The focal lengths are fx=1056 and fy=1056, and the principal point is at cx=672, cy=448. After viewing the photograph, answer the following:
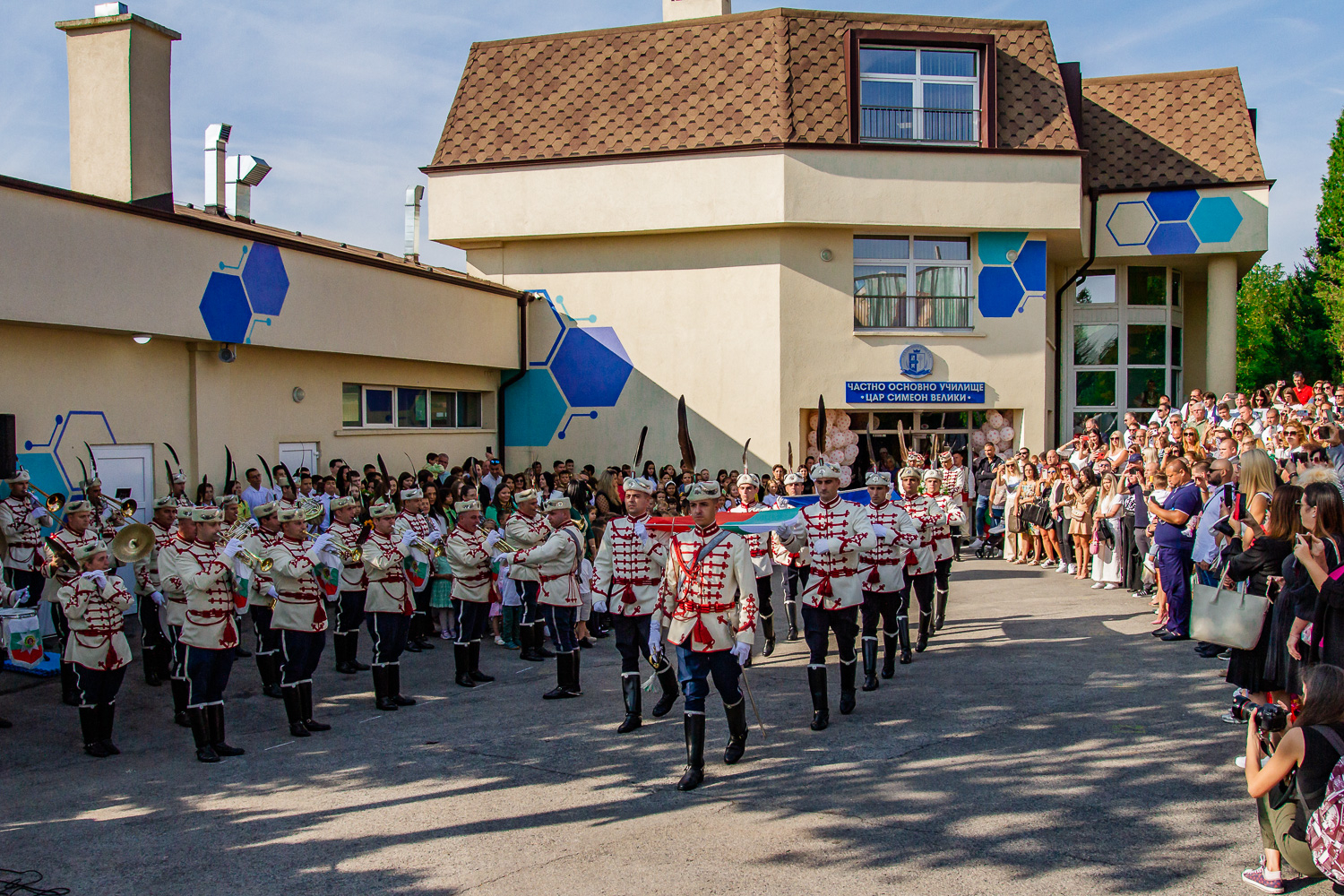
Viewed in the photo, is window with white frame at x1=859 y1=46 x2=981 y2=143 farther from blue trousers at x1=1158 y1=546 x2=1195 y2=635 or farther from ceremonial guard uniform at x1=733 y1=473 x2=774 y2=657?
blue trousers at x1=1158 y1=546 x2=1195 y2=635

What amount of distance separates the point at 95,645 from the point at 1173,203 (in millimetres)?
23194

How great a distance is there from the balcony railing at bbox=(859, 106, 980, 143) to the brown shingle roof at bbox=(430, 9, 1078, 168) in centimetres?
60

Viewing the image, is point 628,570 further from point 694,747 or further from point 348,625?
point 348,625

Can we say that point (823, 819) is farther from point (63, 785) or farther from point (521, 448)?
point (521, 448)

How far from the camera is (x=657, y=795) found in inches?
257

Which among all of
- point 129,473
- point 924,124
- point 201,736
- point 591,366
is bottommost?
point 201,736

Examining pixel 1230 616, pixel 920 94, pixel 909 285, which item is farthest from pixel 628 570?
pixel 920 94

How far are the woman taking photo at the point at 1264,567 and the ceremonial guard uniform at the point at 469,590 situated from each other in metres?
6.23

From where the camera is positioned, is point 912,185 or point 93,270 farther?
point 912,185

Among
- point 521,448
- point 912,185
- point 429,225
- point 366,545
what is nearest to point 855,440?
point 912,185

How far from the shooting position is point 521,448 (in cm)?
2314

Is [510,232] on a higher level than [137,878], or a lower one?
higher

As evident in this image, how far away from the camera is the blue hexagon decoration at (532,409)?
23.1 m

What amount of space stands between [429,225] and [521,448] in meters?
5.22
